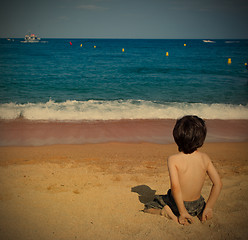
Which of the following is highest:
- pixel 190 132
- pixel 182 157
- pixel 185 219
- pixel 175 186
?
pixel 190 132

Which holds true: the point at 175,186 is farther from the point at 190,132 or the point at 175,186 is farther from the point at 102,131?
the point at 102,131

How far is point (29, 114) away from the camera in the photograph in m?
9.10

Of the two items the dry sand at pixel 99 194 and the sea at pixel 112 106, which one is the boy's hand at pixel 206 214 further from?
the sea at pixel 112 106

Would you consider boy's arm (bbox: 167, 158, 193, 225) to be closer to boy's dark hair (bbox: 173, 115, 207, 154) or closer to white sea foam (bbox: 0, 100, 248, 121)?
boy's dark hair (bbox: 173, 115, 207, 154)

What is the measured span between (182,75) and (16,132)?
16741 mm

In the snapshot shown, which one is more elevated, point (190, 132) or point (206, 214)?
point (190, 132)

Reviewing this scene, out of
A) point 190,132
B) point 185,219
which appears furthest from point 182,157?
point 185,219

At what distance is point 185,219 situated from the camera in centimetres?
252

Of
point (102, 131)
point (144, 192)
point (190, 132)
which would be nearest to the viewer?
point (190, 132)

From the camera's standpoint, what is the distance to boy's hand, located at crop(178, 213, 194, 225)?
2486 mm

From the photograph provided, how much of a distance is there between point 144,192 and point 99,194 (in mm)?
701

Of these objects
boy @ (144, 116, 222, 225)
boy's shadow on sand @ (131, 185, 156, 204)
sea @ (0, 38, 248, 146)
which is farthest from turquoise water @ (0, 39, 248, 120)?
boy @ (144, 116, 222, 225)

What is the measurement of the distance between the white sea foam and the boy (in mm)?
6270

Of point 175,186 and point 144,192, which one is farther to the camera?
point 144,192
